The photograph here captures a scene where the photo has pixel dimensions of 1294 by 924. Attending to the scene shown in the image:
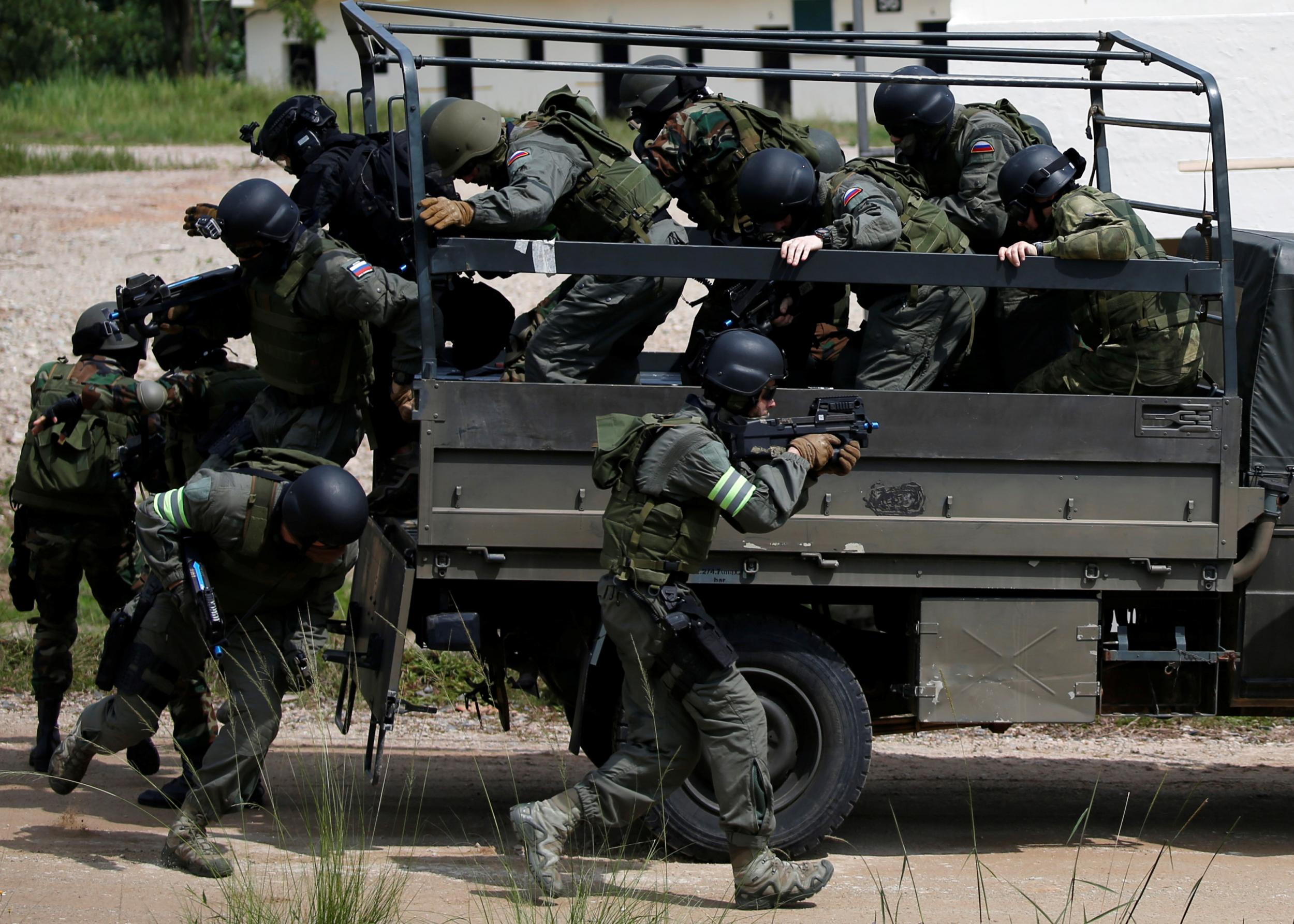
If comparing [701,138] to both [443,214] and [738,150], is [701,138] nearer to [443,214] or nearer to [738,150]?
[738,150]

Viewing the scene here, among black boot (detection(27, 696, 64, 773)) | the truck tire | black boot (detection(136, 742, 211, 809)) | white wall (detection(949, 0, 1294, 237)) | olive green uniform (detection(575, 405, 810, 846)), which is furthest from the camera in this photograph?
white wall (detection(949, 0, 1294, 237))

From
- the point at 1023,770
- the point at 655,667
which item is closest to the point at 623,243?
the point at 655,667

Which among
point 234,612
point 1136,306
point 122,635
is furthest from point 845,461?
point 122,635

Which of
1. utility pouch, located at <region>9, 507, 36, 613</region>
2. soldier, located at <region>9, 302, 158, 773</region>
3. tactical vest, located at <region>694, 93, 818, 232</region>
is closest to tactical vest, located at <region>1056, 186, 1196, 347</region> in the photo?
tactical vest, located at <region>694, 93, 818, 232</region>

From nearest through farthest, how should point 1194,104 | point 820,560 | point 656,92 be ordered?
point 820,560
point 656,92
point 1194,104

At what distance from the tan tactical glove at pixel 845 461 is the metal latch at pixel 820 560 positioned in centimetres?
44

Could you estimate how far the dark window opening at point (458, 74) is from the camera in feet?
86.3

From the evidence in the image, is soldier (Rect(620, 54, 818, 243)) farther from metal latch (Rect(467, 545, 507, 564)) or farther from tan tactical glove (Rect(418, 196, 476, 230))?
metal latch (Rect(467, 545, 507, 564))

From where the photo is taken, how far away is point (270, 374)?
Result: 18.7ft

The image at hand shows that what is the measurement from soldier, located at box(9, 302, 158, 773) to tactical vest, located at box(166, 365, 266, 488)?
168mm

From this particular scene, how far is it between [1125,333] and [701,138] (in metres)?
1.69

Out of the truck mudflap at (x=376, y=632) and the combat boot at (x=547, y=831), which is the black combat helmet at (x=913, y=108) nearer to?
the truck mudflap at (x=376, y=632)

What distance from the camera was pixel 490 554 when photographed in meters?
4.93

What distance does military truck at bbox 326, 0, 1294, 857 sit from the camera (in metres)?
4.93
